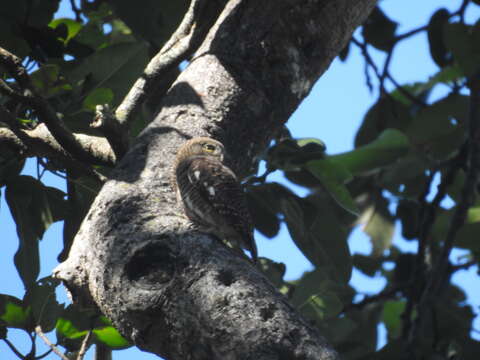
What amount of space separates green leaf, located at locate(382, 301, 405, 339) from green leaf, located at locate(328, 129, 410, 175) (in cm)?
215

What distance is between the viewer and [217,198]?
10.0ft

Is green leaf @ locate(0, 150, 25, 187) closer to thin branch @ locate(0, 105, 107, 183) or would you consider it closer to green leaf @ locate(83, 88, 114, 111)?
thin branch @ locate(0, 105, 107, 183)

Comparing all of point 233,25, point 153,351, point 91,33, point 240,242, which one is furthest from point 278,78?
point 153,351

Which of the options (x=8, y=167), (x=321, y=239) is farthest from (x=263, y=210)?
(x=8, y=167)

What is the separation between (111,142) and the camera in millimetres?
2539

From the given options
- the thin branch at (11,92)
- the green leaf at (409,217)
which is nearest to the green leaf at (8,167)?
the thin branch at (11,92)

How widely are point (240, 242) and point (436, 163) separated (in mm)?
1713

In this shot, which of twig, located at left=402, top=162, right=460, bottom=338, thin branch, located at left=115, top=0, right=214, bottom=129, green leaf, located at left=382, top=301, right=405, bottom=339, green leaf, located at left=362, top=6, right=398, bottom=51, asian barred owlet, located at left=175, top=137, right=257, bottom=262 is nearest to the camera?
thin branch, located at left=115, top=0, right=214, bottom=129

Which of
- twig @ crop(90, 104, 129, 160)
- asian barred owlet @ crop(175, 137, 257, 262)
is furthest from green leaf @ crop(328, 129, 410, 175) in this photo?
twig @ crop(90, 104, 129, 160)

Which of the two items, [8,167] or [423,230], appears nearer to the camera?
[8,167]

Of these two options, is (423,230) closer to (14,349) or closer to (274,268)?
(274,268)

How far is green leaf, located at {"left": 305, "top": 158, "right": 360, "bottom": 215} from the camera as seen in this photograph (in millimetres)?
3045

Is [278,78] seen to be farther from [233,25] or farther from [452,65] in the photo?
[452,65]

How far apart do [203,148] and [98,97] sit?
62cm
